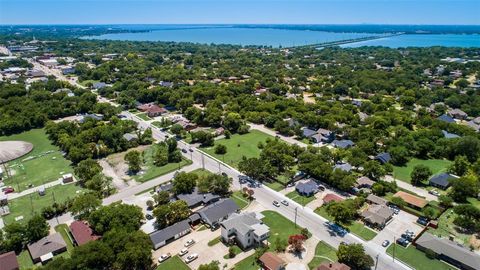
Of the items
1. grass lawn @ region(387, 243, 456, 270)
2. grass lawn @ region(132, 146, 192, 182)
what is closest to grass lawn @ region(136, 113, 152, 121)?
grass lawn @ region(132, 146, 192, 182)

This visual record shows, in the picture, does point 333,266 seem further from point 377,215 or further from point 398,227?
point 398,227

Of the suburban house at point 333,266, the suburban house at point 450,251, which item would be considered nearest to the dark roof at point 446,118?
the suburban house at point 450,251

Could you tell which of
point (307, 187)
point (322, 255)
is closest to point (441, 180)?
point (307, 187)

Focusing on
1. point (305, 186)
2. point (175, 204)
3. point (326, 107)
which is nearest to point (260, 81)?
point (326, 107)

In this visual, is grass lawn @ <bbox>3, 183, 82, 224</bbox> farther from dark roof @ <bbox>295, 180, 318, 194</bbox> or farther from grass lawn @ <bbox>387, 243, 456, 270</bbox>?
grass lawn @ <bbox>387, 243, 456, 270</bbox>

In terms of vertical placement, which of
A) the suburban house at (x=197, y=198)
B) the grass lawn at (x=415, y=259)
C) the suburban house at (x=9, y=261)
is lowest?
the grass lawn at (x=415, y=259)

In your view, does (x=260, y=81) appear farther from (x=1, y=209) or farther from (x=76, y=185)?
(x=1, y=209)

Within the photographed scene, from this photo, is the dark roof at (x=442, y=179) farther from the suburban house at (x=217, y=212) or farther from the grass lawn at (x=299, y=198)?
the suburban house at (x=217, y=212)
